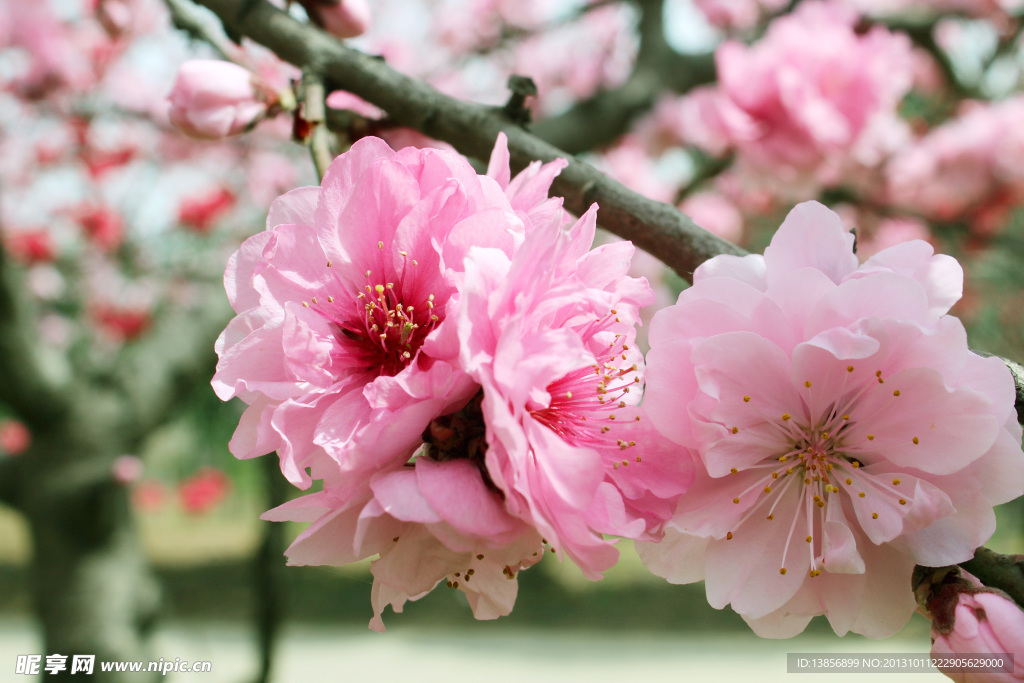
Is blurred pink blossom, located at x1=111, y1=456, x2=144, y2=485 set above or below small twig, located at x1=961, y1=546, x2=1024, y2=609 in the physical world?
below

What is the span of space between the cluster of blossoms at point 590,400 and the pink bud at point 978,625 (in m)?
0.03

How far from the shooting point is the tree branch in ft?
1.98

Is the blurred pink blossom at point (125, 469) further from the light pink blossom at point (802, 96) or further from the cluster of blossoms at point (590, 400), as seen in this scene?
the light pink blossom at point (802, 96)

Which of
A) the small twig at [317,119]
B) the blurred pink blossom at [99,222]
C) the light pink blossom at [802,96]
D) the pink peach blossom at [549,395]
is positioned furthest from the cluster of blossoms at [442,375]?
the blurred pink blossom at [99,222]

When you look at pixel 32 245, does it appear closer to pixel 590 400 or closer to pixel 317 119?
pixel 317 119

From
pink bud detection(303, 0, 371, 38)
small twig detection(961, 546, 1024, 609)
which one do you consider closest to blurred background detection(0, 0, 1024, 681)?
pink bud detection(303, 0, 371, 38)

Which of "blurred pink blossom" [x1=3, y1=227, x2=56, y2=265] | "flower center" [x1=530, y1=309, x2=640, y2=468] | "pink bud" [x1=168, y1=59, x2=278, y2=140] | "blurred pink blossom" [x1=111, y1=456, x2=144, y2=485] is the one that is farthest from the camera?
"blurred pink blossom" [x1=3, y1=227, x2=56, y2=265]

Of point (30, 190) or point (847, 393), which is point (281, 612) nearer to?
point (847, 393)

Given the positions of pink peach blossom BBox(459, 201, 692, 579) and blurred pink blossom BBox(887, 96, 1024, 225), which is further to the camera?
blurred pink blossom BBox(887, 96, 1024, 225)

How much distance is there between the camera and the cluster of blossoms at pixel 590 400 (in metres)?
0.45

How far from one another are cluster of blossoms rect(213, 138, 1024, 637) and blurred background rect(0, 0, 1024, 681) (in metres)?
0.30

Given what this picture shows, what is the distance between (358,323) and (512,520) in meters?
0.20

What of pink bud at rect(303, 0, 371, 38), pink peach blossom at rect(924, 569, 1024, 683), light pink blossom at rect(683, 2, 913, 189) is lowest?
pink peach blossom at rect(924, 569, 1024, 683)

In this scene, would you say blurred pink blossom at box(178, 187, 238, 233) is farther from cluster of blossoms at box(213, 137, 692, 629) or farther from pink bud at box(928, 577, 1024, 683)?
pink bud at box(928, 577, 1024, 683)
